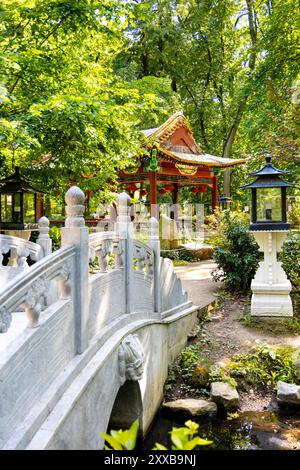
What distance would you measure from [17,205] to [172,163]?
27.0ft

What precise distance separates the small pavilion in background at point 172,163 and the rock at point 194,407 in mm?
7462

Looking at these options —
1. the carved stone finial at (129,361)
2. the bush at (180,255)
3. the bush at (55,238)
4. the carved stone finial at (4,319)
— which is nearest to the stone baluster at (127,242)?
the carved stone finial at (129,361)

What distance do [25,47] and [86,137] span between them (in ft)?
5.88

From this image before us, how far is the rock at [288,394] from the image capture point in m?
4.80

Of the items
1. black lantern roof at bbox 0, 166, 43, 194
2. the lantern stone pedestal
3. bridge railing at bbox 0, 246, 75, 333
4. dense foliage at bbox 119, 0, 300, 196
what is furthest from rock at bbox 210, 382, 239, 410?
dense foliage at bbox 119, 0, 300, 196

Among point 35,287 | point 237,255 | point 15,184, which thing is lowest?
point 237,255

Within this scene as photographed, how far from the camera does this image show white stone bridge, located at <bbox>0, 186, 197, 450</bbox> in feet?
7.18

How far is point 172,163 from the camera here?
45.3 feet

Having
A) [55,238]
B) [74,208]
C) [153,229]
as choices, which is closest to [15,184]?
[55,238]

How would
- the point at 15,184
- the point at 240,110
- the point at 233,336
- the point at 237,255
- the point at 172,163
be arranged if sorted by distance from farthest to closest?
the point at 240,110
the point at 172,163
the point at 237,255
the point at 233,336
the point at 15,184

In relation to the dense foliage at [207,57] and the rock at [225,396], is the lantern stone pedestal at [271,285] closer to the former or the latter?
the rock at [225,396]

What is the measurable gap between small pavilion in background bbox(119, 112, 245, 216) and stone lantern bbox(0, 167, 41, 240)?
5683 mm

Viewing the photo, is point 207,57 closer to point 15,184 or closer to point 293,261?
point 293,261
